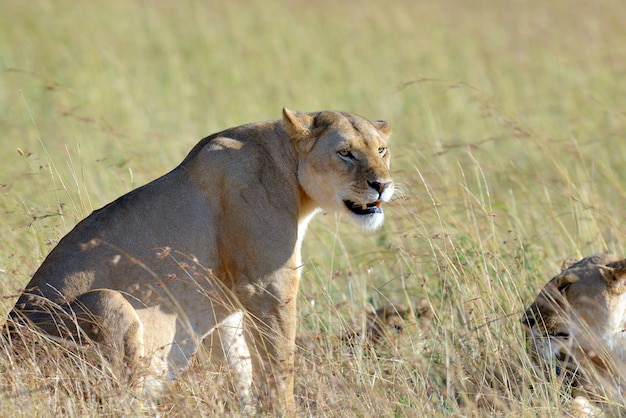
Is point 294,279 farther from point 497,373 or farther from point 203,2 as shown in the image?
point 203,2

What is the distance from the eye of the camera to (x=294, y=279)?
5.00 meters

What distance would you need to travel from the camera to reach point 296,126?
17.2 ft

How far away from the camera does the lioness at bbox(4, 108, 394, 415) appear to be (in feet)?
15.3

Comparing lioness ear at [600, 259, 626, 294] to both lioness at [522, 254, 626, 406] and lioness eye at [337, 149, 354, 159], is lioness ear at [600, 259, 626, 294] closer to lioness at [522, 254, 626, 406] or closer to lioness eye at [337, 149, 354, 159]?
lioness at [522, 254, 626, 406]

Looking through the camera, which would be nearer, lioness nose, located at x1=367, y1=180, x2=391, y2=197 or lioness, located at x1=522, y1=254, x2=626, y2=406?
lioness, located at x1=522, y1=254, x2=626, y2=406

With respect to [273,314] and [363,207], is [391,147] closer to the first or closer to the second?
[363,207]

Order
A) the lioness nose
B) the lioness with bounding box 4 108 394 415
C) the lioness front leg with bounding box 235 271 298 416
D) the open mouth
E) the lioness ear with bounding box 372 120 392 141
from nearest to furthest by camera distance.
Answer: the lioness with bounding box 4 108 394 415, the lioness front leg with bounding box 235 271 298 416, the lioness nose, the open mouth, the lioness ear with bounding box 372 120 392 141

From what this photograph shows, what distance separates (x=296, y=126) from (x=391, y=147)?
13.8 feet

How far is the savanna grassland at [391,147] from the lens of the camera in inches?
188

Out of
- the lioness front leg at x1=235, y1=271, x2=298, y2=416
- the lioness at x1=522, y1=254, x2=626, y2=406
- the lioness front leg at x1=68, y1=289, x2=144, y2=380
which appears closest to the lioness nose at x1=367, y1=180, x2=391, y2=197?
the lioness front leg at x1=235, y1=271, x2=298, y2=416

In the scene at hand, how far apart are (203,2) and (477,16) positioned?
4751 millimetres

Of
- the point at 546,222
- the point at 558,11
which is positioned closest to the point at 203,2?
the point at 558,11

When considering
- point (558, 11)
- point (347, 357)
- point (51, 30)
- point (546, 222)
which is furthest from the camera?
point (558, 11)

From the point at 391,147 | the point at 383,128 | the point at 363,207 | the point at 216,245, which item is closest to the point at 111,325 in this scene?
the point at 216,245
